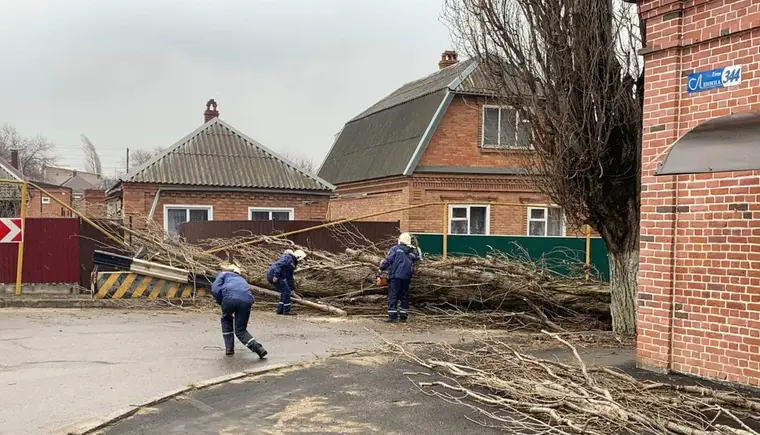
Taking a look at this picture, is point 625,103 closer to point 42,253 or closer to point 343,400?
point 343,400

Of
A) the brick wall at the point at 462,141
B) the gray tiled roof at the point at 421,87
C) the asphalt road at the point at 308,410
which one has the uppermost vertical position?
the gray tiled roof at the point at 421,87

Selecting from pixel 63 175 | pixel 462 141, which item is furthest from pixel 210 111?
pixel 63 175

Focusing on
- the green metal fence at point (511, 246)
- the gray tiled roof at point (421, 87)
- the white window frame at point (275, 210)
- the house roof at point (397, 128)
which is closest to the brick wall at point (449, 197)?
the house roof at point (397, 128)

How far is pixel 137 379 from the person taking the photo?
7406 millimetres

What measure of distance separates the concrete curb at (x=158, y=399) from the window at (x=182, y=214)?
13.2 meters

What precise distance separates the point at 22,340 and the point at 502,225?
15210 millimetres

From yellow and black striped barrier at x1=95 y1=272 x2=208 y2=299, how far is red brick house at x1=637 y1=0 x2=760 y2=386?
31.1 feet

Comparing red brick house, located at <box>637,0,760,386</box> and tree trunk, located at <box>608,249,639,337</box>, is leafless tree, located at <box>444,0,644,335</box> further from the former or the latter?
red brick house, located at <box>637,0,760,386</box>

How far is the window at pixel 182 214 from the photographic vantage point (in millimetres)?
20625

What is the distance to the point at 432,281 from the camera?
12805mm

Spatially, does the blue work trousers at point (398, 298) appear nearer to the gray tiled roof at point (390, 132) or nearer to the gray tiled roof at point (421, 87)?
the gray tiled roof at point (390, 132)

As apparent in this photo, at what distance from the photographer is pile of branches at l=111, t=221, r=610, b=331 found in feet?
38.9

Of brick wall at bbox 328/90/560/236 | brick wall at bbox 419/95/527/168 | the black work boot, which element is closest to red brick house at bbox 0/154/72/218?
brick wall at bbox 328/90/560/236

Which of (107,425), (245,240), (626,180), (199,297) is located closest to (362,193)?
(245,240)
